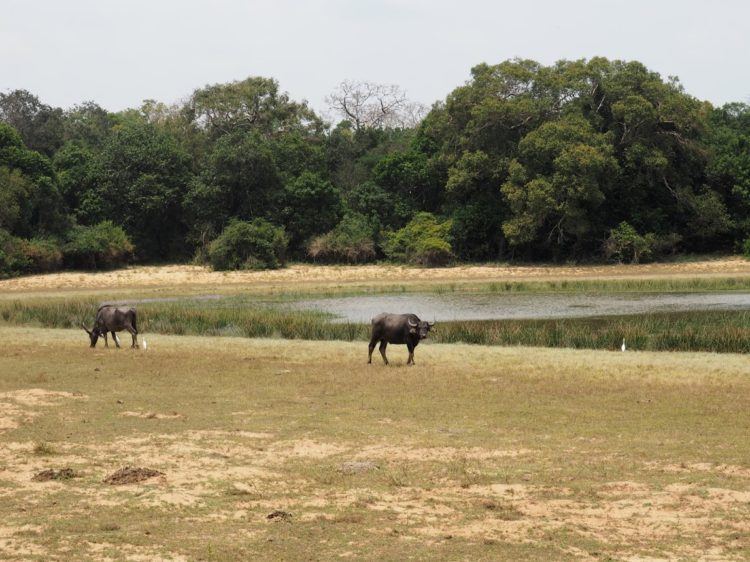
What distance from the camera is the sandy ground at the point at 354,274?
166 ft

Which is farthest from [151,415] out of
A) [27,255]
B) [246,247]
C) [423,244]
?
[246,247]

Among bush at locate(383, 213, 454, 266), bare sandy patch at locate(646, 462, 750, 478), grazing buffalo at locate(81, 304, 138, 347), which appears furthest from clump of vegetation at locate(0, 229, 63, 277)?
bare sandy patch at locate(646, 462, 750, 478)

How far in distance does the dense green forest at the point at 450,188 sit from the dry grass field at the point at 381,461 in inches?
1370

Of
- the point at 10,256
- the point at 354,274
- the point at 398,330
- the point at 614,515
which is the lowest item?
the point at 614,515

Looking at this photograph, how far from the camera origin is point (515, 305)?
3619cm

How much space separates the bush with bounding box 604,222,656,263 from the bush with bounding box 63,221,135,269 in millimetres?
28454

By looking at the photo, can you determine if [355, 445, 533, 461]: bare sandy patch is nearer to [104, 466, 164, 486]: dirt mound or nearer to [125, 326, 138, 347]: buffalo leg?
[104, 466, 164, 486]: dirt mound

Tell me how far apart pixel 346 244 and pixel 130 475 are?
46.9 m

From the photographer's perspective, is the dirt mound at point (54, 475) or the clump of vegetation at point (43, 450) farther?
the clump of vegetation at point (43, 450)

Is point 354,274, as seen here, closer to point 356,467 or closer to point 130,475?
point 356,467

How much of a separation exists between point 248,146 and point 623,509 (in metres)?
52.2

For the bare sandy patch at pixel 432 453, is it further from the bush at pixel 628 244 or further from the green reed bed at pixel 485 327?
the bush at pixel 628 244

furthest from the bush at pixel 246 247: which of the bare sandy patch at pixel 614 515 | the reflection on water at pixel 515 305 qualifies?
the bare sandy patch at pixel 614 515

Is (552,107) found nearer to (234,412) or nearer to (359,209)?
(359,209)
